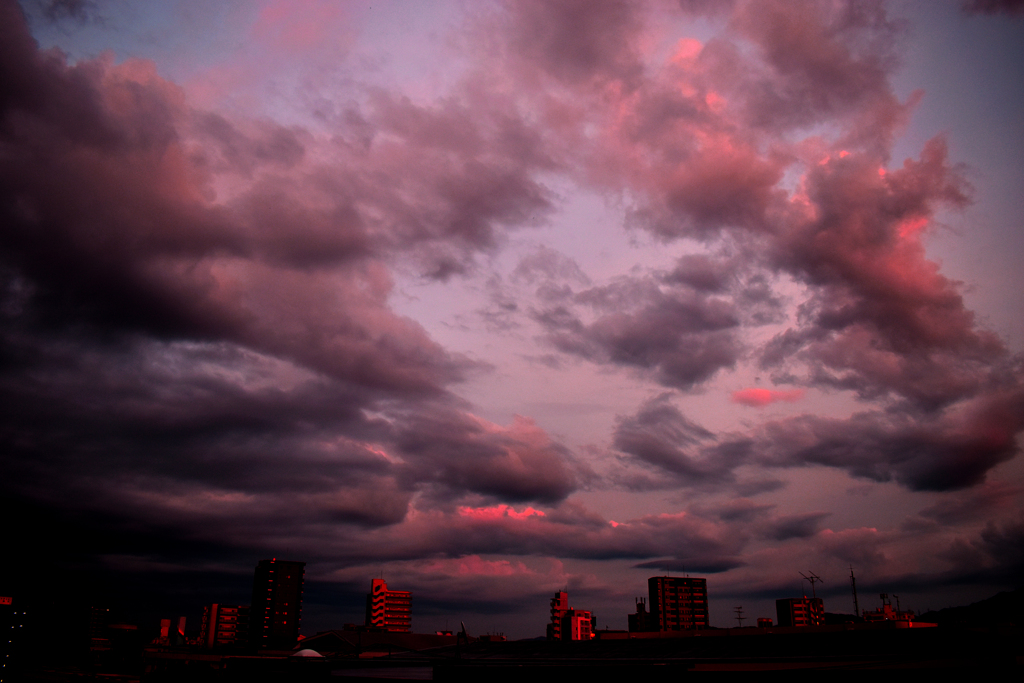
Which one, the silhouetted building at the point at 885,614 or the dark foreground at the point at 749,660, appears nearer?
the dark foreground at the point at 749,660

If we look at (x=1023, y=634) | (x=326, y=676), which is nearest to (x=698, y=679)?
(x=1023, y=634)

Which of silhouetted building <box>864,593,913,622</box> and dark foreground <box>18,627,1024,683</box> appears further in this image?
silhouetted building <box>864,593,913,622</box>

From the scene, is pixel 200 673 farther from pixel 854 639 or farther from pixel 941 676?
pixel 941 676

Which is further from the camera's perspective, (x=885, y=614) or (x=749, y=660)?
(x=885, y=614)

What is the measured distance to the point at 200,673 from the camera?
94.3 metres

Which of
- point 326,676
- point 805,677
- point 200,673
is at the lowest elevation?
point 200,673

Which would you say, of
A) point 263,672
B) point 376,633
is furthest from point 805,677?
point 376,633

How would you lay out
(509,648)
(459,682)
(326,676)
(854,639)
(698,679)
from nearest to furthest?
(698,679) → (459,682) → (854,639) → (326,676) → (509,648)

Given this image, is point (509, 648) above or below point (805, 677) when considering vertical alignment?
below

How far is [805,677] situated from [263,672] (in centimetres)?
5691

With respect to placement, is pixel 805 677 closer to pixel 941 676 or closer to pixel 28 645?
pixel 941 676

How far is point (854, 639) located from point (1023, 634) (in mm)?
13699

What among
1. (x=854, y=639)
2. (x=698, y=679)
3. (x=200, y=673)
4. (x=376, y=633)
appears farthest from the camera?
(x=376, y=633)

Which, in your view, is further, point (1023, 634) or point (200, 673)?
point (200, 673)
